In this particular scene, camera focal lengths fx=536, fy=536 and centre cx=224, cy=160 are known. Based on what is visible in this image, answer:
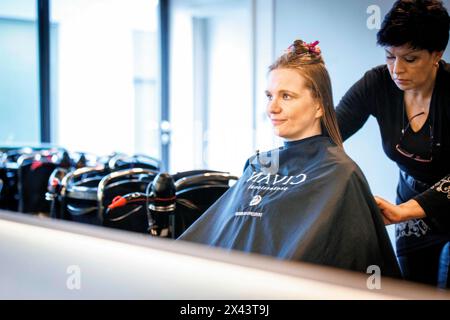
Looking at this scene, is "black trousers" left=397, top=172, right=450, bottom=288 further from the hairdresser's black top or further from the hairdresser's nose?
the hairdresser's nose

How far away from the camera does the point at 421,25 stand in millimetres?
1610

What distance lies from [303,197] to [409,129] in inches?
15.9

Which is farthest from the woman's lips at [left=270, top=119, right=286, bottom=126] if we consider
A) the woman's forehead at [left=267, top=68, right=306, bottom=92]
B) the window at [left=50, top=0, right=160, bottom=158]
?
the window at [left=50, top=0, right=160, bottom=158]

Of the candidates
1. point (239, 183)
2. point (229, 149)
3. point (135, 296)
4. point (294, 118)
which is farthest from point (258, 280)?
point (229, 149)

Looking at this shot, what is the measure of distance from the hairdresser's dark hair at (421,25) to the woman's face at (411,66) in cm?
2

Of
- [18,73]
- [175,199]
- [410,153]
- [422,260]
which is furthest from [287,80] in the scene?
[18,73]

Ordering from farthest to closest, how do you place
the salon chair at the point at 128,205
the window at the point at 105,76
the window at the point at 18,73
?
1. the window at the point at 105,76
2. the window at the point at 18,73
3. the salon chair at the point at 128,205

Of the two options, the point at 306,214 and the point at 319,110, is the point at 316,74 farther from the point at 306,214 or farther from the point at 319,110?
the point at 306,214

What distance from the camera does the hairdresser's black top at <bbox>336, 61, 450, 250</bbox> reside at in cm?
167

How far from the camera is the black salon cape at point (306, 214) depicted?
160 centimetres

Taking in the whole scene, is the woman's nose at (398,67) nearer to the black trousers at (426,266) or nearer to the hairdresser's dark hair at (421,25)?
the hairdresser's dark hair at (421,25)

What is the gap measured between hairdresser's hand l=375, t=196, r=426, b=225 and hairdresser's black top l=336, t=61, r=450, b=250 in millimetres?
22

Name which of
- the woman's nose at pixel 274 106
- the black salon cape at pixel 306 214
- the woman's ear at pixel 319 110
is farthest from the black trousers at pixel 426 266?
the woman's nose at pixel 274 106

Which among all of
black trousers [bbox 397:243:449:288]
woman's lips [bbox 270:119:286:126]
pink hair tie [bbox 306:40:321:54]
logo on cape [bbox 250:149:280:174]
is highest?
pink hair tie [bbox 306:40:321:54]
